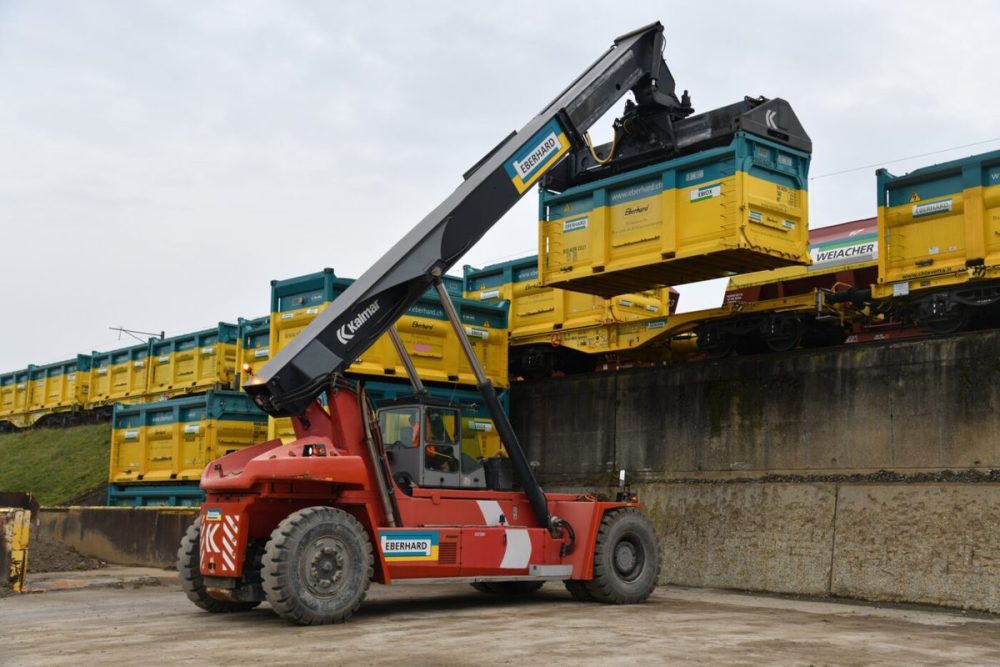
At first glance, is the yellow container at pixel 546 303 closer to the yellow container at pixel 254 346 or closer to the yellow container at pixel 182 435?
the yellow container at pixel 254 346

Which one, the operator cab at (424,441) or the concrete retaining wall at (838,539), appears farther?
the concrete retaining wall at (838,539)

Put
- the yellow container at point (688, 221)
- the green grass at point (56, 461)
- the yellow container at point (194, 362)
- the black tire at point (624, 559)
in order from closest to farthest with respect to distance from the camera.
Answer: the black tire at point (624, 559) → the yellow container at point (688, 221) → the yellow container at point (194, 362) → the green grass at point (56, 461)

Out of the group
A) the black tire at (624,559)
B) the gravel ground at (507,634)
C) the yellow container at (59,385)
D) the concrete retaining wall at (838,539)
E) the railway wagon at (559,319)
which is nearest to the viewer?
the gravel ground at (507,634)

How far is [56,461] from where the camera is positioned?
27.1 m

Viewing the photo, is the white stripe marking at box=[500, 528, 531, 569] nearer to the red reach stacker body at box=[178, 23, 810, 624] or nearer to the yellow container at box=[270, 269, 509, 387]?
the red reach stacker body at box=[178, 23, 810, 624]

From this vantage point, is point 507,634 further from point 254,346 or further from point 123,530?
point 254,346

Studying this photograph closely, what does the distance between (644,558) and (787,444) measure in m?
3.10

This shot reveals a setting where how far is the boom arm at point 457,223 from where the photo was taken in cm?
1041

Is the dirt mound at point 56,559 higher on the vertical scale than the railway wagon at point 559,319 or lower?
lower

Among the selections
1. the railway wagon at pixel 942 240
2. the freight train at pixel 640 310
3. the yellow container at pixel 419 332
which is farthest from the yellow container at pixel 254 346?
the railway wagon at pixel 942 240

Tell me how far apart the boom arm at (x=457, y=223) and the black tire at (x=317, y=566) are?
130cm

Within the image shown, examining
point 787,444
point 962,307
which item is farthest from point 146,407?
point 962,307

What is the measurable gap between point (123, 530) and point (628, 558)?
963 centimetres

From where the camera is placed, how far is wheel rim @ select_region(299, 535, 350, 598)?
9555 mm
